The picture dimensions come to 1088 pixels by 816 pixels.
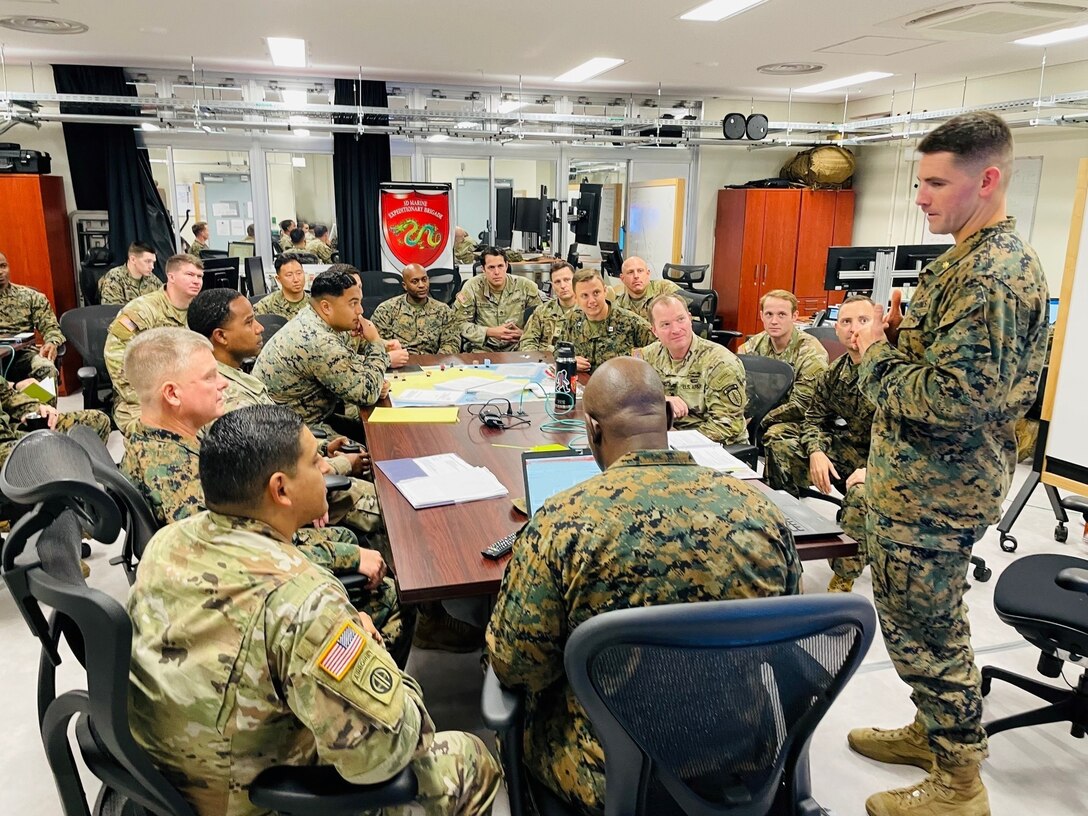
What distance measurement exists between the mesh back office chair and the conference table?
53 centimetres

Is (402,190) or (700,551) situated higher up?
(402,190)

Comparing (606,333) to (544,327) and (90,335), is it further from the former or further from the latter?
(90,335)

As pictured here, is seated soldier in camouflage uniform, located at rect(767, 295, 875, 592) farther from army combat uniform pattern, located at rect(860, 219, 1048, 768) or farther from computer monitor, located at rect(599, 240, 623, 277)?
computer monitor, located at rect(599, 240, 623, 277)

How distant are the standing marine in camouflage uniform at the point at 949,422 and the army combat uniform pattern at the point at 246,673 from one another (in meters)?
1.33

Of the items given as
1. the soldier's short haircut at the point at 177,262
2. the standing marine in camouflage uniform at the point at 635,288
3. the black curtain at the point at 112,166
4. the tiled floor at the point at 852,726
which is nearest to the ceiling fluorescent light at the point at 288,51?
the black curtain at the point at 112,166

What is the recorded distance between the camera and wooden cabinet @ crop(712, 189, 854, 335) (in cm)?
904

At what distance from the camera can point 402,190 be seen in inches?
279

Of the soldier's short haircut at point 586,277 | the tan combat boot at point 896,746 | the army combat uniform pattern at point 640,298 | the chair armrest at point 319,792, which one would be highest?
the soldier's short haircut at point 586,277

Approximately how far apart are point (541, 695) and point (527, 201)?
785 centimetres

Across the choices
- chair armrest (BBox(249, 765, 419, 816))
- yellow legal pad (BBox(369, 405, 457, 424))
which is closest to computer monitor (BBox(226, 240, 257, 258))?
yellow legal pad (BBox(369, 405, 457, 424))

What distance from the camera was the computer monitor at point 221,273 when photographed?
5578mm

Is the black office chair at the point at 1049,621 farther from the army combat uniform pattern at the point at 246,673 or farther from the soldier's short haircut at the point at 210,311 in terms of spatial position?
the soldier's short haircut at the point at 210,311

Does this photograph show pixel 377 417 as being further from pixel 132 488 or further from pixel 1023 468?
pixel 1023 468

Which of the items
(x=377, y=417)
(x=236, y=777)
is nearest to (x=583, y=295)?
(x=377, y=417)
